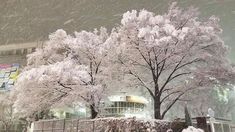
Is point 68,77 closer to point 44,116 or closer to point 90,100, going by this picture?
point 90,100

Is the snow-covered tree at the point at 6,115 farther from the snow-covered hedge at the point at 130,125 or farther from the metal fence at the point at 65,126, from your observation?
the snow-covered hedge at the point at 130,125

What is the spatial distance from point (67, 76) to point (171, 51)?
5.16m

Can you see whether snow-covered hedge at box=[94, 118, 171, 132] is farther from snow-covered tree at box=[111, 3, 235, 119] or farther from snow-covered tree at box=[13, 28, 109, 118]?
snow-covered tree at box=[13, 28, 109, 118]

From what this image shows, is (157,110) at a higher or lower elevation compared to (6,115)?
lower

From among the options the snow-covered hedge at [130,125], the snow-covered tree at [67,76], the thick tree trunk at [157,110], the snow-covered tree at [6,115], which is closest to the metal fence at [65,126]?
the snow-covered hedge at [130,125]

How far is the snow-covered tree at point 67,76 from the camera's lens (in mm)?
13945

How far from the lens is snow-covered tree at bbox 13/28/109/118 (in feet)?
45.8

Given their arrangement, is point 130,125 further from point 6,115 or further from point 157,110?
point 6,115

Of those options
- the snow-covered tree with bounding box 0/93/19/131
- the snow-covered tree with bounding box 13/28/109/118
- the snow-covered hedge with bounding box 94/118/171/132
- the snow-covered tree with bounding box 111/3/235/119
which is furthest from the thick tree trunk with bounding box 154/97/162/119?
the snow-covered tree with bounding box 0/93/19/131

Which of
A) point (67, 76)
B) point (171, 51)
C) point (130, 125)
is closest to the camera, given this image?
point (130, 125)

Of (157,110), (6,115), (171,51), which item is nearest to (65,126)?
(157,110)

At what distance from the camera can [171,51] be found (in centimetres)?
1368

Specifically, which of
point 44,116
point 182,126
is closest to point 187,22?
point 182,126

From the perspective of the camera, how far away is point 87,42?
1603 cm
